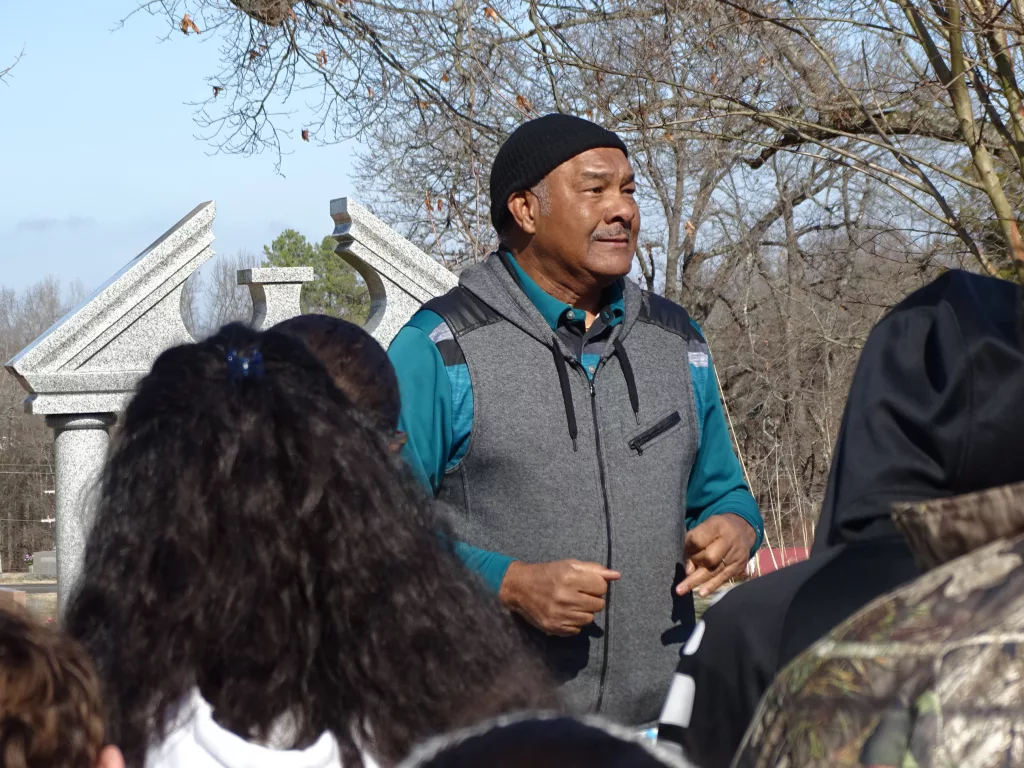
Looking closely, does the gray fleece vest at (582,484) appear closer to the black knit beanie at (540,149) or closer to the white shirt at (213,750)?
the black knit beanie at (540,149)

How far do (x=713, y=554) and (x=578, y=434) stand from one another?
0.37 metres

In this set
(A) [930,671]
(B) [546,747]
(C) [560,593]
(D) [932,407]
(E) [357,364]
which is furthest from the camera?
(C) [560,593]

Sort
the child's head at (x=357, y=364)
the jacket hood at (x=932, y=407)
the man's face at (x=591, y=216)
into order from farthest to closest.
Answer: the man's face at (x=591, y=216), the child's head at (x=357, y=364), the jacket hood at (x=932, y=407)

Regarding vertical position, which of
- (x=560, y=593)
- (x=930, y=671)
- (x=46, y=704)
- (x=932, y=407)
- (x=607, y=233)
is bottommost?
(x=560, y=593)

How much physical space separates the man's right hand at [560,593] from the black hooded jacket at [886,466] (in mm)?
1071

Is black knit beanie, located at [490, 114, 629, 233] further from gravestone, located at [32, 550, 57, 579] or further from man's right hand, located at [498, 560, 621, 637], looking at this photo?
gravestone, located at [32, 550, 57, 579]

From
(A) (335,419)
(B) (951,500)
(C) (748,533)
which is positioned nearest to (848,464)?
(B) (951,500)

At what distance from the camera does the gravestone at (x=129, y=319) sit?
5.81 metres

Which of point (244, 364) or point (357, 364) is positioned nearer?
point (244, 364)

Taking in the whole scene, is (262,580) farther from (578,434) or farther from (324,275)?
(324,275)

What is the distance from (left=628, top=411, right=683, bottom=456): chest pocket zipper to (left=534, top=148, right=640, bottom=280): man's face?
1.09 feet

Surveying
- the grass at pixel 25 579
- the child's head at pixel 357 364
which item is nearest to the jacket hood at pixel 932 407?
the child's head at pixel 357 364

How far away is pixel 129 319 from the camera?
5.98m

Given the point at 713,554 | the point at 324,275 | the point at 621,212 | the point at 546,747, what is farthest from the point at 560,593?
the point at 324,275
